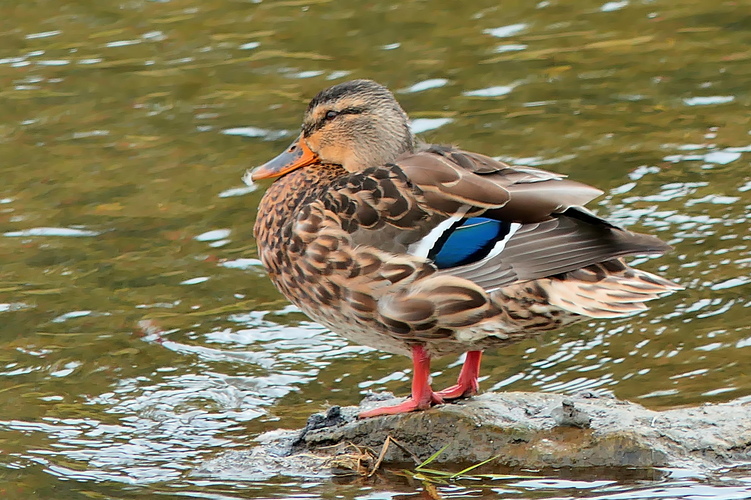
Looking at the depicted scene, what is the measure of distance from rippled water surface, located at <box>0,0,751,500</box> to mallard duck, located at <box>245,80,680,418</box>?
605mm

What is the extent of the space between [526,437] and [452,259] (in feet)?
2.40

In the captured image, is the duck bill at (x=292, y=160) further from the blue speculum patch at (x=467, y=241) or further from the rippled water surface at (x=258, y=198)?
the rippled water surface at (x=258, y=198)

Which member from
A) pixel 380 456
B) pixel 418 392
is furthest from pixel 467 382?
pixel 380 456

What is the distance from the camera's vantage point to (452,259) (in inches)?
188

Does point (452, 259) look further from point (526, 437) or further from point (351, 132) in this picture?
point (351, 132)

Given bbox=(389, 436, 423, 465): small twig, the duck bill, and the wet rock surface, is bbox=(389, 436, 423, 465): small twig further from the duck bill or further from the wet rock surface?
the duck bill

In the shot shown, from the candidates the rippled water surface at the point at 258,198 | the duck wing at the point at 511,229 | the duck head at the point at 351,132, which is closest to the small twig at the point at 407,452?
the rippled water surface at the point at 258,198

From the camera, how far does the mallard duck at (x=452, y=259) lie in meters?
4.64

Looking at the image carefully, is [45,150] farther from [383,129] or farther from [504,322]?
[504,322]

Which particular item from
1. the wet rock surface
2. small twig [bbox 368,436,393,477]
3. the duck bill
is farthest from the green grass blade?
the duck bill

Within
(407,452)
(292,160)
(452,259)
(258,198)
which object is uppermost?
(292,160)

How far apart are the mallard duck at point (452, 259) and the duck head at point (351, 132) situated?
1.20 ft

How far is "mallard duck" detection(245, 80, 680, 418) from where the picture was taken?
464 centimetres

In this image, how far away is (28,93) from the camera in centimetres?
957
